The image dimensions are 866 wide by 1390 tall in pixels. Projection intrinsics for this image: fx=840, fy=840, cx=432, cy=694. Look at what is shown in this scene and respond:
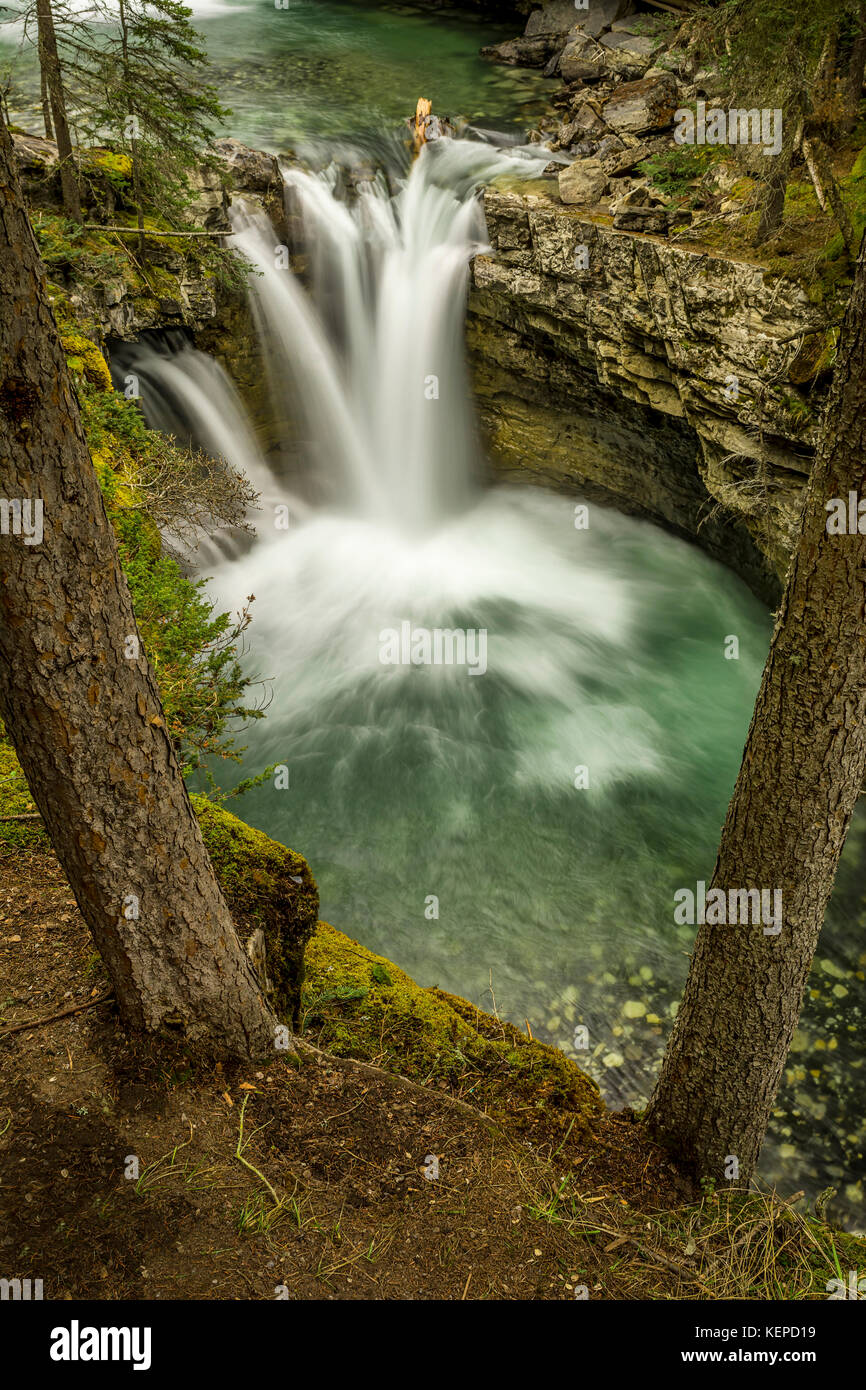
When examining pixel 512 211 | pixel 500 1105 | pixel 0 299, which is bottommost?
pixel 500 1105

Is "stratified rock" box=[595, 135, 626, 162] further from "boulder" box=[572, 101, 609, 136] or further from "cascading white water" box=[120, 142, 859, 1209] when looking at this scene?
"cascading white water" box=[120, 142, 859, 1209]

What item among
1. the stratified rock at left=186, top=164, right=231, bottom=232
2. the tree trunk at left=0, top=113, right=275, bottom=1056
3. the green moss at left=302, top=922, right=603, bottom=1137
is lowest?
the green moss at left=302, top=922, right=603, bottom=1137

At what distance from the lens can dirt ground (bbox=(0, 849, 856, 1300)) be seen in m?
3.10

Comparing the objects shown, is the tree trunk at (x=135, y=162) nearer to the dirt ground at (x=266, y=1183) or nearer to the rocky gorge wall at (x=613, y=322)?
the rocky gorge wall at (x=613, y=322)

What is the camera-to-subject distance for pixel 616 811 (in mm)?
9508

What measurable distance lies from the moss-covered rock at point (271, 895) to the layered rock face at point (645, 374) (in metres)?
5.00

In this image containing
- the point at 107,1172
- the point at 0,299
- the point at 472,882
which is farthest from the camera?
the point at 472,882

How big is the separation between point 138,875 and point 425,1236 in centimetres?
194

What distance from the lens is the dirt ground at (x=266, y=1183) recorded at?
310 cm

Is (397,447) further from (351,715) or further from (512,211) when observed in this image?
(351,715)

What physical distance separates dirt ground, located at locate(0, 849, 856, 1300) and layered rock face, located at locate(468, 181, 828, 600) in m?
5.56

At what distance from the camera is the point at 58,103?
9.02m

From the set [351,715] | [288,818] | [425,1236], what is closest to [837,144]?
[351,715]

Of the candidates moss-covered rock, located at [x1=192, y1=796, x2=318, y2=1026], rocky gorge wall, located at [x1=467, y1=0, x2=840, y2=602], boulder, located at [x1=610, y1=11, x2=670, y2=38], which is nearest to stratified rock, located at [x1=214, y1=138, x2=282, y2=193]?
rocky gorge wall, located at [x1=467, y1=0, x2=840, y2=602]
